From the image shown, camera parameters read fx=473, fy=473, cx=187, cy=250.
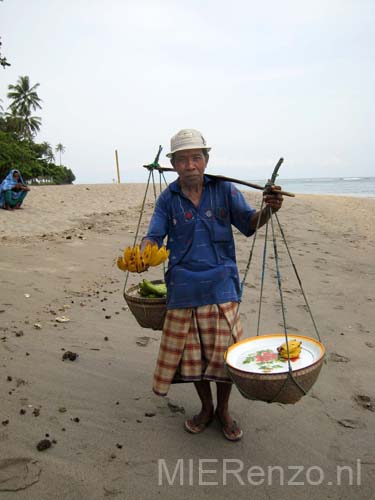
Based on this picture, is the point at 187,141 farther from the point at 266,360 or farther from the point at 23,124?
the point at 23,124

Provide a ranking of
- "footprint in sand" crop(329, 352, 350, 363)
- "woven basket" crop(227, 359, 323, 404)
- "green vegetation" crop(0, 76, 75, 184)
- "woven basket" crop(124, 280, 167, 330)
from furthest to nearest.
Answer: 1. "green vegetation" crop(0, 76, 75, 184)
2. "footprint in sand" crop(329, 352, 350, 363)
3. "woven basket" crop(124, 280, 167, 330)
4. "woven basket" crop(227, 359, 323, 404)

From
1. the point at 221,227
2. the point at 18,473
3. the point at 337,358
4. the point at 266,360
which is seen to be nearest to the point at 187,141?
the point at 221,227

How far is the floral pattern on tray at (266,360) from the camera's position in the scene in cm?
243

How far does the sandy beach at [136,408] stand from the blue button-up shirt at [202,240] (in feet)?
2.67

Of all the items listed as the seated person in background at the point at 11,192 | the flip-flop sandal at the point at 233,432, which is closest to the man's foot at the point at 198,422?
the flip-flop sandal at the point at 233,432

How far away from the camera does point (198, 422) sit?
2809 millimetres

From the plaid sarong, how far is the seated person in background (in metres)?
9.47

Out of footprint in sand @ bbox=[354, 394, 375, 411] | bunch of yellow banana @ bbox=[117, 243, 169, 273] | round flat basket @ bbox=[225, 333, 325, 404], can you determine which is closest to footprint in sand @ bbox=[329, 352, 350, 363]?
footprint in sand @ bbox=[354, 394, 375, 411]

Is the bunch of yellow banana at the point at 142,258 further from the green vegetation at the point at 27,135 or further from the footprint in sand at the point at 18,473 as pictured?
the green vegetation at the point at 27,135

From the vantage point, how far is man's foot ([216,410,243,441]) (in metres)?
2.71

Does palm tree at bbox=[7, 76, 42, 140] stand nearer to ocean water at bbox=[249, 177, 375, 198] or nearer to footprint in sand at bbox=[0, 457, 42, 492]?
ocean water at bbox=[249, 177, 375, 198]

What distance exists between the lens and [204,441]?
8.88 feet

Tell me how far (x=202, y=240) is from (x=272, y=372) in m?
0.82

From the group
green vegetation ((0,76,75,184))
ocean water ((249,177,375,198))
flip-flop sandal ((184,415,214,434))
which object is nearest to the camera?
flip-flop sandal ((184,415,214,434))
